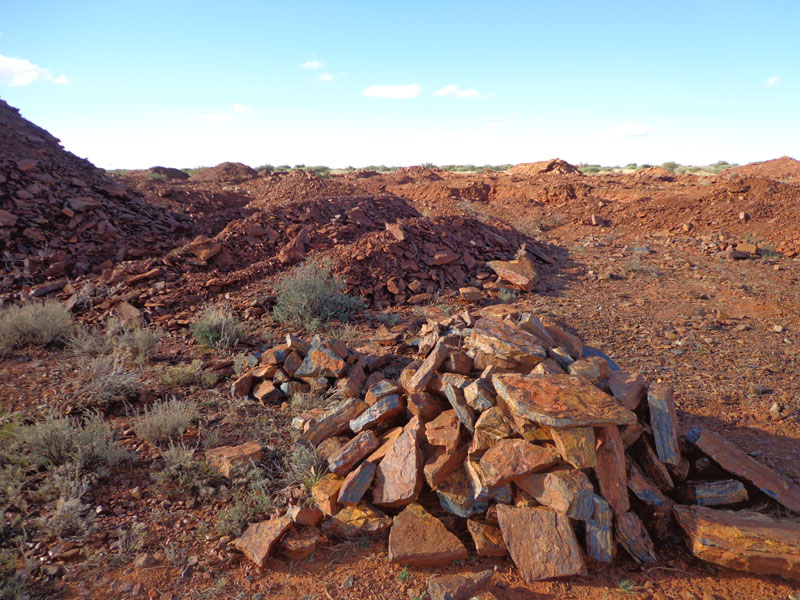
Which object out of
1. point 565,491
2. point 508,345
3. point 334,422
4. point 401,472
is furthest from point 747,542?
point 334,422

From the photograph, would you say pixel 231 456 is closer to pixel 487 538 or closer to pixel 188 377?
pixel 188 377

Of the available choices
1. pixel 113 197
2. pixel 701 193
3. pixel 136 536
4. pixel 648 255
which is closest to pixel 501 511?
pixel 136 536

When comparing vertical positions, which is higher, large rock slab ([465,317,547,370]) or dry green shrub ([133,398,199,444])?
large rock slab ([465,317,547,370])

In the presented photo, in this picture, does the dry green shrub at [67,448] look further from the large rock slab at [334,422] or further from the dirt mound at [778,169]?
the dirt mound at [778,169]

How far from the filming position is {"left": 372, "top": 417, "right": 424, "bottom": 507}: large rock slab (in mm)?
3049

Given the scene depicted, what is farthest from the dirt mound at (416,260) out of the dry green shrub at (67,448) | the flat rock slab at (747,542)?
the flat rock slab at (747,542)

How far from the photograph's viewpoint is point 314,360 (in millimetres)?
4566

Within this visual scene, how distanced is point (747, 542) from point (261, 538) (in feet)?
9.44

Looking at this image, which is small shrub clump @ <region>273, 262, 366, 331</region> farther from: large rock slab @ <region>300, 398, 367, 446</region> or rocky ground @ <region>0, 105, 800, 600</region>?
large rock slab @ <region>300, 398, 367, 446</region>

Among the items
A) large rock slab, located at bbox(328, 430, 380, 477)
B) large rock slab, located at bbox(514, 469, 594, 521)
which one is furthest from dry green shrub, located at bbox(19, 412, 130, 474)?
large rock slab, located at bbox(514, 469, 594, 521)

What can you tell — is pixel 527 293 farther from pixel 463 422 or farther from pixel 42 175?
pixel 42 175

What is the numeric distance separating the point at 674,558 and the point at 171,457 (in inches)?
139

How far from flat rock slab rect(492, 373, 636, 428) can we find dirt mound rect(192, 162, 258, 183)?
70.1 ft

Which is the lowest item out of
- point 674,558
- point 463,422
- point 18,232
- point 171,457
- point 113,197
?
point 674,558
